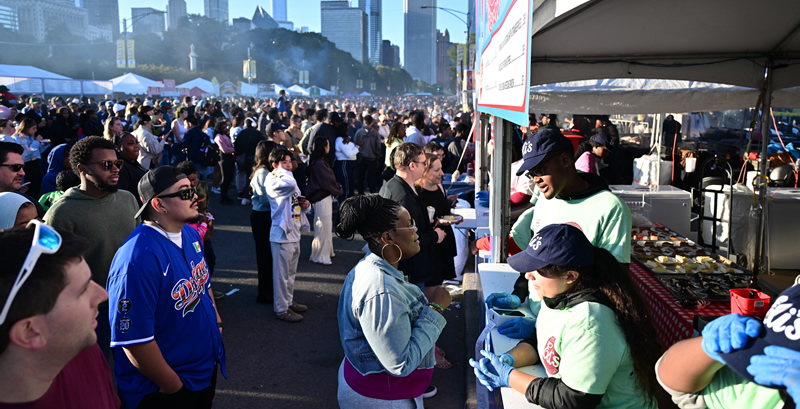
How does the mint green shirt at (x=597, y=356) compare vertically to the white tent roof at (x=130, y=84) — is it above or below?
below

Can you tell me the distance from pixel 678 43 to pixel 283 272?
466 centimetres

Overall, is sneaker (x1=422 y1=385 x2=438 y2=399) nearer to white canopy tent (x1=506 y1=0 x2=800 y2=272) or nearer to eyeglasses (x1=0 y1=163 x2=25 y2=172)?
white canopy tent (x1=506 y1=0 x2=800 y2=272)

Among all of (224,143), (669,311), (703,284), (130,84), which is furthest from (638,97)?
(130,84)

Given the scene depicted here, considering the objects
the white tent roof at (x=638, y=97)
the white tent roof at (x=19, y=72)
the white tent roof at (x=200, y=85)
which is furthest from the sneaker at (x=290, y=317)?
the white tent roof at (x=200, y=85)

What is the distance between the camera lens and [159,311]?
286cm

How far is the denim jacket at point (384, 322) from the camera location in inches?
97.8

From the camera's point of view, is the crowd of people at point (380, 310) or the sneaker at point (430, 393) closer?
the crowd of people at point (380, 310)

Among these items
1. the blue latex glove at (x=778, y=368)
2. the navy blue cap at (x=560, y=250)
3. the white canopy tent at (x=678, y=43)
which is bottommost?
the blue latex glove at (x=778, y=368)

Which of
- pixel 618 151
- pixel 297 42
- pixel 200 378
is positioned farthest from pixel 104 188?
pixel 297 42

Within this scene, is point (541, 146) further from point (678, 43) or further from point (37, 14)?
point (37, 14)

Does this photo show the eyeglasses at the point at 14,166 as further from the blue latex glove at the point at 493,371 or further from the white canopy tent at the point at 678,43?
the white canopy tent at the point at 678,43

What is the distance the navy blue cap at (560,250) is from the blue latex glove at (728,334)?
835 millimetres

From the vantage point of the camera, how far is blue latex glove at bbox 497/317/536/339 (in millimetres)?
3293

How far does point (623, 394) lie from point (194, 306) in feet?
7.04
